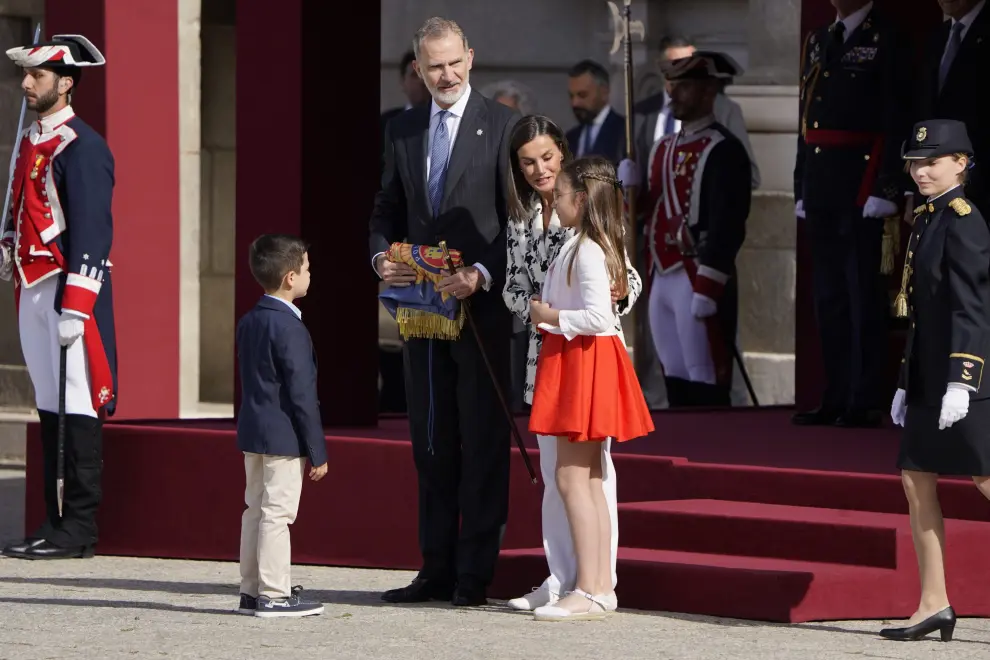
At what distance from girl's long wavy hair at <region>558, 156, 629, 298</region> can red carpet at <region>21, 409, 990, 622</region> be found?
932 millimetres

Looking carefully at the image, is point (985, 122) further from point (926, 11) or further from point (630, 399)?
point (630, 399)

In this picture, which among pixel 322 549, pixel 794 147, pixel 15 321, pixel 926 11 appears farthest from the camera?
pixel 794 147

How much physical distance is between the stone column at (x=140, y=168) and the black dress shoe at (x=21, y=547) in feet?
2.95

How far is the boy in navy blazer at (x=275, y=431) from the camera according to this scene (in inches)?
301

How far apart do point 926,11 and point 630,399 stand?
3552 mm

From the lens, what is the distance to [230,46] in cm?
1362

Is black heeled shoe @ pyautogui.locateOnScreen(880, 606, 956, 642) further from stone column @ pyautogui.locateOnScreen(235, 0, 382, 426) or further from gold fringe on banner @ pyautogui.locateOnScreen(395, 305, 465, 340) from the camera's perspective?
stone column @ pyautogui.locateOnScreen(235, 0, 382, 426)

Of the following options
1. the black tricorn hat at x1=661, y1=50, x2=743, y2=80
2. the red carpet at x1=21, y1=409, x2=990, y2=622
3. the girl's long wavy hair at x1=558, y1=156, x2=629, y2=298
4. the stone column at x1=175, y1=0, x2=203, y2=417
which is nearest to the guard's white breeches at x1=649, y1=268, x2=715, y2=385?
the black tricorn hat at x1=661, y1=50, x2=743, y2=80

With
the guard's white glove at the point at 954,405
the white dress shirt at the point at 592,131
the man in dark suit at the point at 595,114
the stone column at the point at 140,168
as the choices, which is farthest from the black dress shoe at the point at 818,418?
the white dress shirt at the point at 592,131

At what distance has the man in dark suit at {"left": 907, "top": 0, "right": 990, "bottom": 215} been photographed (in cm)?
928

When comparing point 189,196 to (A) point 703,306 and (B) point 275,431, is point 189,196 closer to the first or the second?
(A) point 703,306

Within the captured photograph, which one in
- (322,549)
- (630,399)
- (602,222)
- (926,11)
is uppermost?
(926,11)

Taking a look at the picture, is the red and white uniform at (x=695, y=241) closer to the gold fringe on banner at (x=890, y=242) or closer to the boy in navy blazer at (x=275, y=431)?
the gold fringe on banner at (x=890, y=242)

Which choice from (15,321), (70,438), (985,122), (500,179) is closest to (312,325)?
(70,438)
